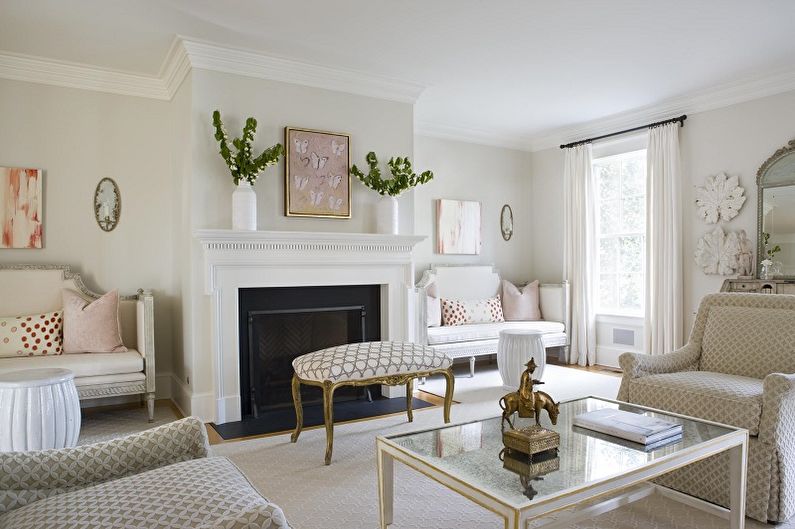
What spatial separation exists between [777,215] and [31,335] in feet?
19.1

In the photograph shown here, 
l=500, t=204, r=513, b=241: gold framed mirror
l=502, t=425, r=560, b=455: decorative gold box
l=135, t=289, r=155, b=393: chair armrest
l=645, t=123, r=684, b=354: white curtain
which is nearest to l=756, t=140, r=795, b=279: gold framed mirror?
l=645, t=123, r=684, b=354: white curtain

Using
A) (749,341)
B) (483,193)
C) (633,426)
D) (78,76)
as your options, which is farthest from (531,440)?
(483,193)

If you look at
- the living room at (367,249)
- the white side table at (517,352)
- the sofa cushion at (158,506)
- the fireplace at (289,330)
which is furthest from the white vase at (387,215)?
the sofa cushion at (158,506)

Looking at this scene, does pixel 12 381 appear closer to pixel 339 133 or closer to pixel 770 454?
pixel 339 133

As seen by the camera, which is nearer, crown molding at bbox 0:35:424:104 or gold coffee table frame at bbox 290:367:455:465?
gold coffee table frame at bbox 290:367:455:465

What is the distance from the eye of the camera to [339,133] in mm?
4516

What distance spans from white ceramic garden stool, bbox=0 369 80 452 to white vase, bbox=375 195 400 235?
245 centimetres

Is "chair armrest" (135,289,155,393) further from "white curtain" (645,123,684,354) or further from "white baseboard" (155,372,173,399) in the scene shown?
"white curtain" (645,123,684,354)

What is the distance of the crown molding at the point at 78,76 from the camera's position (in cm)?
417

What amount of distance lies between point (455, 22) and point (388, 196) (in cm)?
144

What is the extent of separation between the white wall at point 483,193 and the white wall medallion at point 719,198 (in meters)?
2.18

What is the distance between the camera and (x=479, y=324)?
19.6 ft

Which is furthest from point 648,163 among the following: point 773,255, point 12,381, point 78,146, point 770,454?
point 12,381

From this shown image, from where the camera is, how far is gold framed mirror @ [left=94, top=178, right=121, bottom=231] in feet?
14.7
